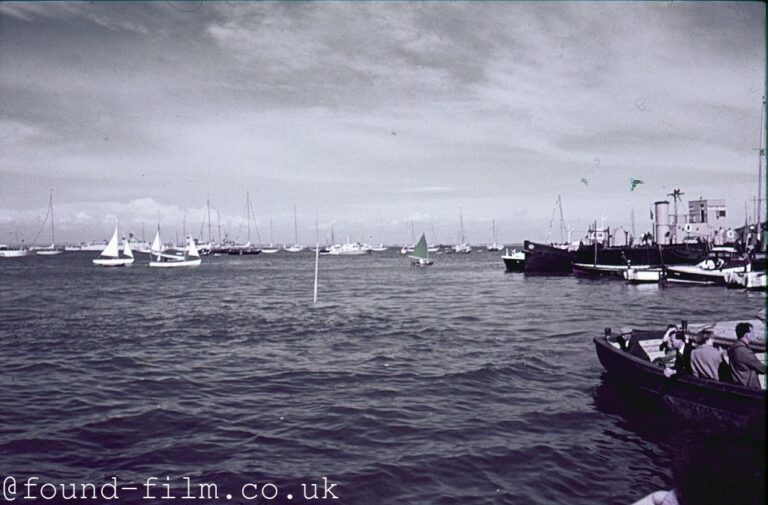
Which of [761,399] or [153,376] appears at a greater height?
[761,399]

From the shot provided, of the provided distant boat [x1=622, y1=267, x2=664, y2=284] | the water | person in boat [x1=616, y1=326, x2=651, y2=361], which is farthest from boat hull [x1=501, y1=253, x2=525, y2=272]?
person in boat [x1=616, y1=326, x2=651, y2=361]

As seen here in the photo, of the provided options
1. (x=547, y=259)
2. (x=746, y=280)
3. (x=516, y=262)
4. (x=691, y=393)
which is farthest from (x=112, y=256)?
(x=691, y=393)

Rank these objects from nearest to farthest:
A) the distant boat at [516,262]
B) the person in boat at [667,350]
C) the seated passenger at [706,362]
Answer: the seated passenger at [706,362]
the person in boat at [667,350]
the distant boat at [516,262]

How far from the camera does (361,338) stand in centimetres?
2611

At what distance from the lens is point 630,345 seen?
50.0 ft

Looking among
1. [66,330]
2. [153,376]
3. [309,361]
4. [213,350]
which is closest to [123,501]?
[153,376]

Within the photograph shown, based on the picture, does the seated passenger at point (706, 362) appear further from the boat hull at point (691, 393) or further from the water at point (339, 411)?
the water at point (339, 411)

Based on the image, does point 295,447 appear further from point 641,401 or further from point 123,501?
point 641,401

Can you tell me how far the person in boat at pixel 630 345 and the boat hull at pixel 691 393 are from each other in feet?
1.46

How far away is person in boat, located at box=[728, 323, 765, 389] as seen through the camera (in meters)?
10.9

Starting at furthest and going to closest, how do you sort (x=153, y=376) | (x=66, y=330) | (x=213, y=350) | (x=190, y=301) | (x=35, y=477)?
1. (x=190, y=301)
2. (x=66, y=330)
3. (x=213, y=350)
4. (x=153, y=376)
5. (x=35, y=477)

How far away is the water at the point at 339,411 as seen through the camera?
10.1 metres

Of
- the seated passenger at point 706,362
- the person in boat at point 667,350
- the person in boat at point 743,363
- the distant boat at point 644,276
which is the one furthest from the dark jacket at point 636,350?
the distant boat at point 644,276

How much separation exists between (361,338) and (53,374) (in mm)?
13099
